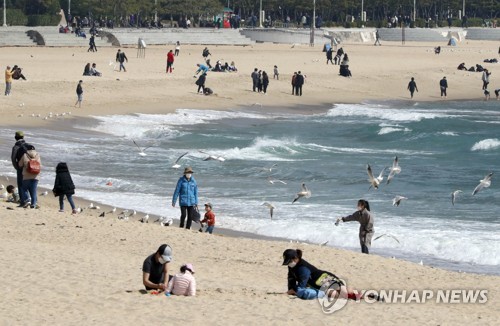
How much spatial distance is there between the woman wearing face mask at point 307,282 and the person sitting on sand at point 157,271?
4.48 ft

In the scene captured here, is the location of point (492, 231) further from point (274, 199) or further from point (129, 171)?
point (129, 171)

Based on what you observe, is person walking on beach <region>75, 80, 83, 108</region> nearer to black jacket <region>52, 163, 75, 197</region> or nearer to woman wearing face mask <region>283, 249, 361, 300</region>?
black jacket <region>52, 163, 75, 197</region>

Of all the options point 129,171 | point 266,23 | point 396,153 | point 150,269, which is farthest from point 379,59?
point 150,269

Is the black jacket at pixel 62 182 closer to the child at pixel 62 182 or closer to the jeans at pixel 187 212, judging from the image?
the child at pixel 62 182

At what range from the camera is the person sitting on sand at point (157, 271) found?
13.8 metres

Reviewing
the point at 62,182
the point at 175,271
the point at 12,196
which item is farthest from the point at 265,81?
the point at 175,271

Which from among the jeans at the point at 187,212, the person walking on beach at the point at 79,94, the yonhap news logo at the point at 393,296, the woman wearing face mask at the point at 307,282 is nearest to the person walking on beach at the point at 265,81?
the person walking on beach at the point at 79,94

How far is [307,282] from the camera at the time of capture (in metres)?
14.2

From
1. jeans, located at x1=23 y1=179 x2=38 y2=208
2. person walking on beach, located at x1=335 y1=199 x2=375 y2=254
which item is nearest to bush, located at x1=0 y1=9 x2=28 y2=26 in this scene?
jeans, located at x1=23 y1=179 x2=38 y2=208

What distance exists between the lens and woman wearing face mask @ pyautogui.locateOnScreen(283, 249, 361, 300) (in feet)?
45.9

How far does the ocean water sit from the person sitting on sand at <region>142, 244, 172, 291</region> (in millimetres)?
7250

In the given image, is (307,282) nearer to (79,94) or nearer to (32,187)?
(32,187)

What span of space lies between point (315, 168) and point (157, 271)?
18803mm

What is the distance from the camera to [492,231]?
22766mm
